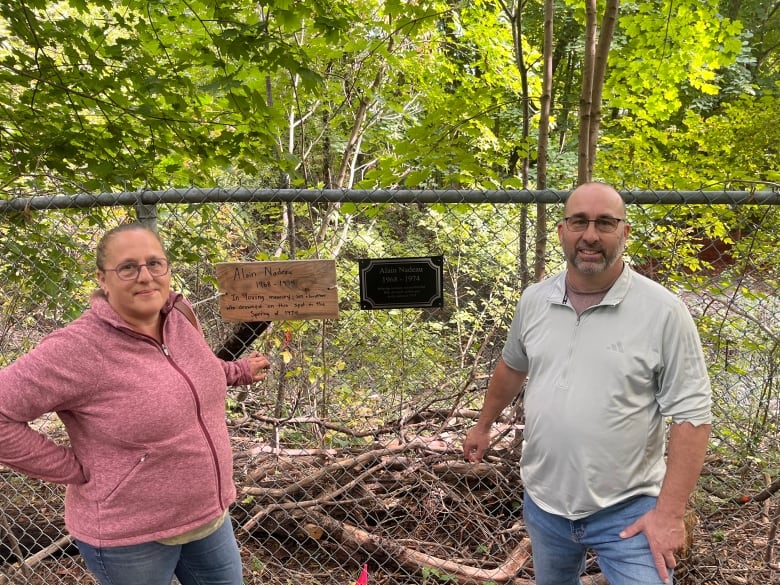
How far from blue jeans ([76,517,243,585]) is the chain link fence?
986mm

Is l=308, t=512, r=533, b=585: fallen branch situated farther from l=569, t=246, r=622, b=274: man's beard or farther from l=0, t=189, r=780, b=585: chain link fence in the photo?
l=569, t=246, r=622, b=274: man's beard

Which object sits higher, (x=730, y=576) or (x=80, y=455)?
(x=80, y=455)

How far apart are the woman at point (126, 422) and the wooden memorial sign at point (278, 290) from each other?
1.54ft

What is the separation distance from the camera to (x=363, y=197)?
7.43 ft

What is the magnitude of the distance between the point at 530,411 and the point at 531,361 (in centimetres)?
19

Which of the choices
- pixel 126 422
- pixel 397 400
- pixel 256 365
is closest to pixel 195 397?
pixel 126 422

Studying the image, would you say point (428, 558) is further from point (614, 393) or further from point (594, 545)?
point (614, 393)

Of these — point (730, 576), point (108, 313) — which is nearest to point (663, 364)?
point (108, 313)

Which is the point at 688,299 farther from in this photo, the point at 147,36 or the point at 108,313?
the point at 147,36

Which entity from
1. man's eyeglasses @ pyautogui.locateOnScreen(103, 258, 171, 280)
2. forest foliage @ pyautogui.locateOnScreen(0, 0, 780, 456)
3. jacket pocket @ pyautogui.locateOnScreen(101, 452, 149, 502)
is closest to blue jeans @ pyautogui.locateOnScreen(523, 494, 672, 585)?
forest foliage @ pyautogui.locateOnScreen(0, 0, 780, 456)

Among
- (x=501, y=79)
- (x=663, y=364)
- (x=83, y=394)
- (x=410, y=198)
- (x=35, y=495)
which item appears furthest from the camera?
(x=501, y=79)

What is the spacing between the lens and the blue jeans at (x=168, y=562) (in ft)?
5.60

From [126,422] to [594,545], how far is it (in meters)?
1.68

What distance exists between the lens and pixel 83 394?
1594mm
